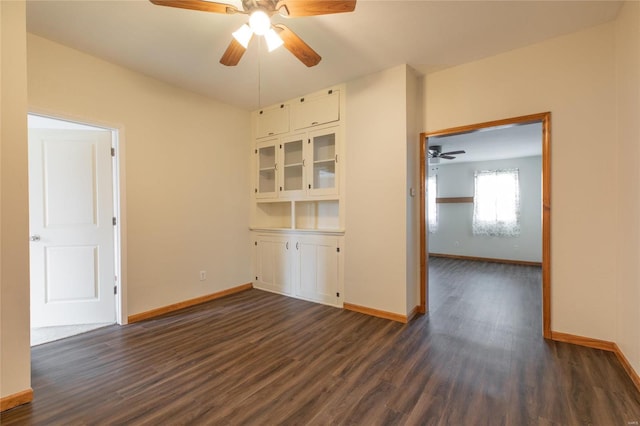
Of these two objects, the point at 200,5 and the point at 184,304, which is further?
the point at 184,304

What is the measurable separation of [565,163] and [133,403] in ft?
12.3

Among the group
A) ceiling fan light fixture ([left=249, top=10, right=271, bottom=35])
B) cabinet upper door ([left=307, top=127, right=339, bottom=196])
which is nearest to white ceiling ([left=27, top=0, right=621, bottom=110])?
ceiling fan light fixture ([left=249, top=10, right=271, bottom=35])

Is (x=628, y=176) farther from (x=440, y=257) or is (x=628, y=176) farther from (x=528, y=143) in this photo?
(x=440, y=257)

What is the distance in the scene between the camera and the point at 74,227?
9.61 ft

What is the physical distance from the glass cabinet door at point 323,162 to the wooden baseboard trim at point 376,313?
4.58ft

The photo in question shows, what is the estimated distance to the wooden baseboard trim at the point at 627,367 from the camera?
1.87m

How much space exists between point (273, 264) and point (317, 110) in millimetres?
2207

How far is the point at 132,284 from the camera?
303 centimetres

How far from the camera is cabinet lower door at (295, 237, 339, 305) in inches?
138

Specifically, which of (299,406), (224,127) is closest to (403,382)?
(299,406)

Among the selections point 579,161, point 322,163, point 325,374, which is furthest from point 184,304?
point 579,161

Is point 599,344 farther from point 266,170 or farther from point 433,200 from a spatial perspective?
point 433,200

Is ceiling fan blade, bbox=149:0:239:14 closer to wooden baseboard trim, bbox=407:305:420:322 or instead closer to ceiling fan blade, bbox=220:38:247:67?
ceiling fan blade, bbox=220:38:247:67

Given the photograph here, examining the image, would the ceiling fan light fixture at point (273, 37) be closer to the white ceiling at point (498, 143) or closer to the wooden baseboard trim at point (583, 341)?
the white ceiling at point (498, 143)
